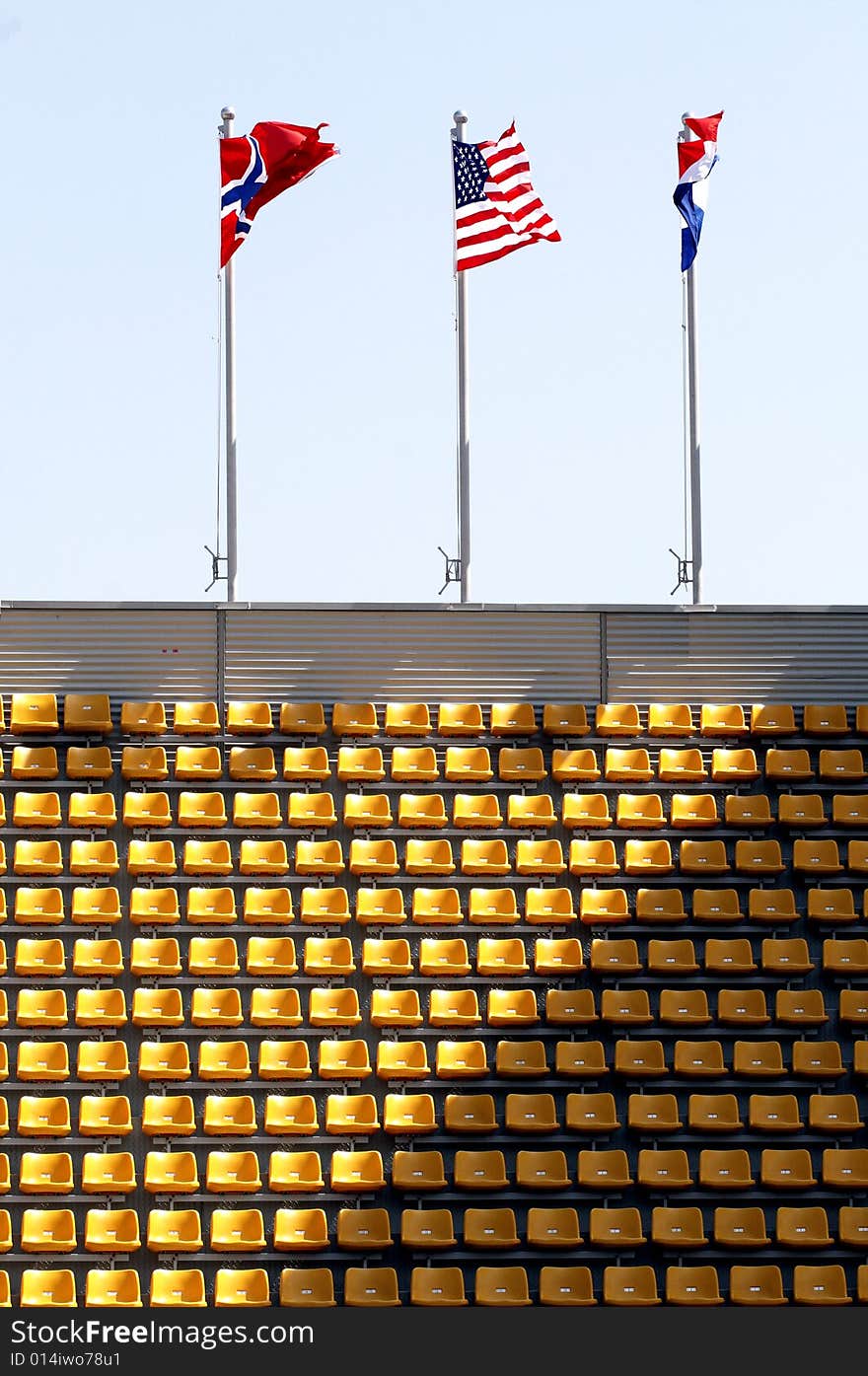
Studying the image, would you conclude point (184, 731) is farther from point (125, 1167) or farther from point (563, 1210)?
point (563, 1210)

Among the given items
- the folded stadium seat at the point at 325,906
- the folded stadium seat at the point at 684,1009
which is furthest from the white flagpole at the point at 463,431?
the folded stadium seat at the point at 684,1009

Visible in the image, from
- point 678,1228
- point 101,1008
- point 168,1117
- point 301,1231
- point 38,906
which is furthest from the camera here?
point 38,906

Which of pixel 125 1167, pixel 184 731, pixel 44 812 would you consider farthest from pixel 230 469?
pixel 125 1167

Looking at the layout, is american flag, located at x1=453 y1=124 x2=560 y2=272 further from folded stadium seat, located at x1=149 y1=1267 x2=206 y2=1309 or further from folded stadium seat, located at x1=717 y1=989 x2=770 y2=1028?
folded stadium seat, located at x1=149 y1=1267 x2=206 y2=1309

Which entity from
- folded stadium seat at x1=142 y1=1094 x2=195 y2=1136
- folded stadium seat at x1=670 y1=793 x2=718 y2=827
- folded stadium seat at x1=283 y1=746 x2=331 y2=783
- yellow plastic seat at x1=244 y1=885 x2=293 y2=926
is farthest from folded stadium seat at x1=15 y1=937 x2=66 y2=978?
folded stadium seat at x1=670 y1=793 x2=718 y2=827

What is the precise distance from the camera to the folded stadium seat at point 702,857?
1934 cm

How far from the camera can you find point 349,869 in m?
19.1

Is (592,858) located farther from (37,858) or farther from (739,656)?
(37,858)

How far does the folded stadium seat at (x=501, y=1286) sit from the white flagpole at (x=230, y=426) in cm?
706

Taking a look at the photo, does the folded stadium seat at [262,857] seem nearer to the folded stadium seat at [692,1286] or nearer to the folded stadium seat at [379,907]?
the folded stadium seat at [379,907]

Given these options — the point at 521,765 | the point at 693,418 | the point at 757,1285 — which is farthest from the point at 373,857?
the point at 693,418

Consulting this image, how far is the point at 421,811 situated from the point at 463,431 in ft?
13.1

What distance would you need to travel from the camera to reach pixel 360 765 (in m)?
19.6

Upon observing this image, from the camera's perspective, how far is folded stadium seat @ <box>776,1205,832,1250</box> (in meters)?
17.0
